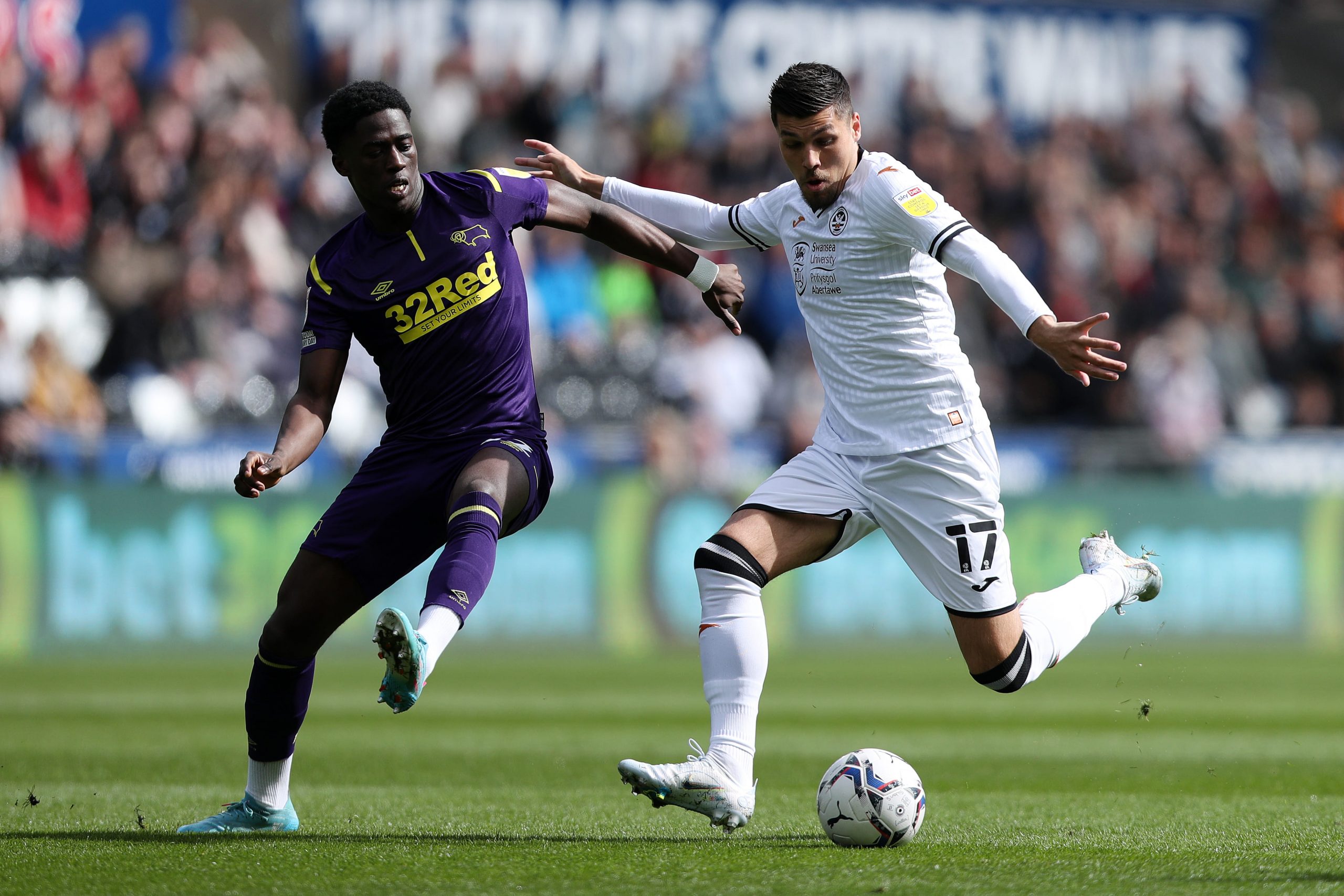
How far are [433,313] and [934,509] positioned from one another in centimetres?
191

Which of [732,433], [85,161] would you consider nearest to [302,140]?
[85,161]

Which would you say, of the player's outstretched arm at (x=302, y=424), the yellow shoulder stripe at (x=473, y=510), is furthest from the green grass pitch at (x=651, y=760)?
the player's outstretched arm at (x=302, y=424)

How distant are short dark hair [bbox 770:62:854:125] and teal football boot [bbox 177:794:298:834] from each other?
302 centimetres

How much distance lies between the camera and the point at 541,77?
61.4 feet

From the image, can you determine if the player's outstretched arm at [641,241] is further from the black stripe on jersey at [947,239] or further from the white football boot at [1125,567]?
the white football boot at [1125,567]

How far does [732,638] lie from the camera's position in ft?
19.4

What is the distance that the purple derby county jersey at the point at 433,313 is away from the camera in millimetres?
6078

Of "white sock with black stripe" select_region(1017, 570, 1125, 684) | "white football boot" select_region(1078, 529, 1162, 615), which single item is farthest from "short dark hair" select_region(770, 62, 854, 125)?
"white football boot" select_region(1078, 529, 1162, 615)

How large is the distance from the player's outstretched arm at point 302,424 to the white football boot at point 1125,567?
3.08m

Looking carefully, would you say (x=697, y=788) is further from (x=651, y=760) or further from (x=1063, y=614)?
(x=651, y=760)

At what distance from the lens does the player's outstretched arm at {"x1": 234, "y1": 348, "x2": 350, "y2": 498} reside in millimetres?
5512

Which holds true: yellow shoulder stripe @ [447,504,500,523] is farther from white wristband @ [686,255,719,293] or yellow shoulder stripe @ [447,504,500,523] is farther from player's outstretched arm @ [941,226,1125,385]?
Result: player's outstretched arm @ [941,226,1125,385]

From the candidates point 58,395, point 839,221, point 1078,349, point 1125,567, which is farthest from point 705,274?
point 58,395

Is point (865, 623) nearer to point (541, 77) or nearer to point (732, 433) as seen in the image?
point (732, 433)
